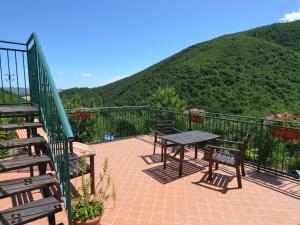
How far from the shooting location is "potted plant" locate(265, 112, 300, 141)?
3998 millimetres

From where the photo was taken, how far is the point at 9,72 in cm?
355

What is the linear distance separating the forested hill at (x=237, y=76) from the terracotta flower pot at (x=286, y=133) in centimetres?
1360

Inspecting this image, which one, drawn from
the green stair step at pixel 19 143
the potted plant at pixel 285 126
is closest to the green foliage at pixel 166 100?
the potted plant at pixel 285 126

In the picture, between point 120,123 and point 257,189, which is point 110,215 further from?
point 120,123

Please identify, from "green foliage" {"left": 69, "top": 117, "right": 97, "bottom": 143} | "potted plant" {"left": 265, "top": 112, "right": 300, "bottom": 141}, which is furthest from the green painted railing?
"green foliage" {"left": 69, "top": 117, "right": 97, "bottom": 143}

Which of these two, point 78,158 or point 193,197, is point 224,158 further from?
point 78,158

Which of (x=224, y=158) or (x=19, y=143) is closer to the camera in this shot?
(x=19, y=143)

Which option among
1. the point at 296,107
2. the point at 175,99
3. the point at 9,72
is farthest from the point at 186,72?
the point at 9,72

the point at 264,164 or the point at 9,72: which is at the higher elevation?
the point at 9,72

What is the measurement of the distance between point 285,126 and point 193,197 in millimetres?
2284

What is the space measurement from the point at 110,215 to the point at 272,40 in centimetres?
3588

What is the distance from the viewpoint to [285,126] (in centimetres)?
426

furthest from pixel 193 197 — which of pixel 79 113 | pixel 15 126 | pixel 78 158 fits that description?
pixel 79 113

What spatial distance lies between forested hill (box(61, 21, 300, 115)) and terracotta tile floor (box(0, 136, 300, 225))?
43.2 ft
